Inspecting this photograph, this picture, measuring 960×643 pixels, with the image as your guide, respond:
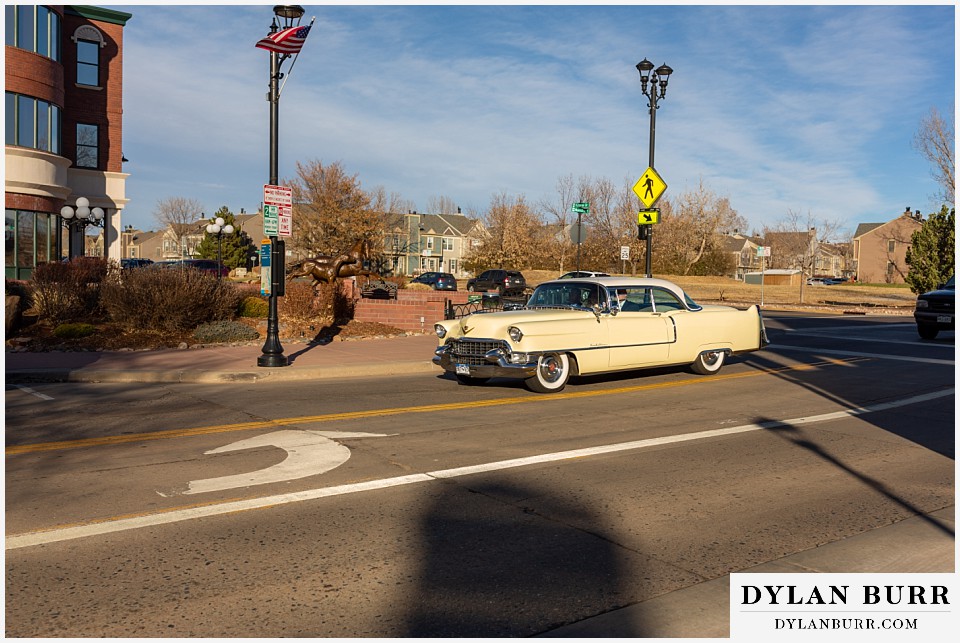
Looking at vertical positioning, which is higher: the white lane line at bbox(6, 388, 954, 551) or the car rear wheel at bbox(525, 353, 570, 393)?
the car rear wheel at bbox(525, 353, 570, 393)

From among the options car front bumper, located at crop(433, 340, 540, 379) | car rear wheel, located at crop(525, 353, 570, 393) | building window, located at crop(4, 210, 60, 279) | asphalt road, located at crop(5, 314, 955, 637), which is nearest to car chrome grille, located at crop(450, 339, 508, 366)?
car front bumper, located at crop(433, 340, 540, 379)

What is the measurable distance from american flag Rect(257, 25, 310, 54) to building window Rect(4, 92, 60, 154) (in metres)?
20.1

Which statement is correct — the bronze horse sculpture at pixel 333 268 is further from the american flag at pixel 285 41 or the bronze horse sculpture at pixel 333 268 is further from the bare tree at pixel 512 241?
the bare tree at pixel 512 241

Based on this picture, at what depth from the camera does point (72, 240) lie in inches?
1410

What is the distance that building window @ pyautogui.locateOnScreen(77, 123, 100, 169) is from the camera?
36.9 meters

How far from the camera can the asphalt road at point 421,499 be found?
4.42 meters

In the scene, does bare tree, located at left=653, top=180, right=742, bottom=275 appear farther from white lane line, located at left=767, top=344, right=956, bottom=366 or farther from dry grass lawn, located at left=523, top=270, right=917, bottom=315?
white lane line, located at left=767, top=344, right=956, bottom=366

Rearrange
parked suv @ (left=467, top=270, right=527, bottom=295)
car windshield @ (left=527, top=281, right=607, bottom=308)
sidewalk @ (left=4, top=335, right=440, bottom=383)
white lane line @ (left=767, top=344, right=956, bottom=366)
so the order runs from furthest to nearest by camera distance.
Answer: parked suv @ (left=467, top=270, right=527, bottom=295) < white lane line @ (left=767, top=344, right=956, bottom=366) < sidewalk @ (left=4, top=335, right=440, bottom=383) < car windshield @ (left=527, top=281, right=607, bottom=308)

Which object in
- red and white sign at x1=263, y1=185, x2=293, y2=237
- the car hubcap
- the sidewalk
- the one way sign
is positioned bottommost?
the sidewalk

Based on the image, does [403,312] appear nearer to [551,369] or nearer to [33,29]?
[551,369]

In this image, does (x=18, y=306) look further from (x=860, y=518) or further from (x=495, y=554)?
(x=860, y=518)

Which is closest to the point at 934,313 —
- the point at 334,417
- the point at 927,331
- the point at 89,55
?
the point at 927,331

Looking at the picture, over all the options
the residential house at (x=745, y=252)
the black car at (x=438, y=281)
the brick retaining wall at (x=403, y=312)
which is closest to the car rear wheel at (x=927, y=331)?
the brick retaining wall at (x=403, y=312)

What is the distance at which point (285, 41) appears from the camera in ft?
47.6
